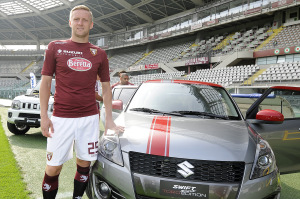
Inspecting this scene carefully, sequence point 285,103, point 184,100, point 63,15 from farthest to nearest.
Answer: point 63,15 < point 285,103 < point 184,100

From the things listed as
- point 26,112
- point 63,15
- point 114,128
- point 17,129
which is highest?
point 63,15

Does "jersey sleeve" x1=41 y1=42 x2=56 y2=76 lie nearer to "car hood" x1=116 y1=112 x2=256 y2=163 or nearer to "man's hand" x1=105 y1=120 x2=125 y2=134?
"man's hand" x1=105 y1=120 x2=125 y2=134

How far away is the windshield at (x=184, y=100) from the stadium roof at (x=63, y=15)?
2909 centimetres

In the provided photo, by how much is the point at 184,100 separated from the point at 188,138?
0.91 meters

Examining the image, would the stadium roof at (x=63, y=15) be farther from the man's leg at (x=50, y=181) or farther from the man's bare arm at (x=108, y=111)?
the man's leg at (x=50, y=181)

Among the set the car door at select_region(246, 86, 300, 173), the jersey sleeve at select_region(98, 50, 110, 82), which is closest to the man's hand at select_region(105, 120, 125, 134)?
the jersey sleeve at select_region(98, 50, 110, 82)

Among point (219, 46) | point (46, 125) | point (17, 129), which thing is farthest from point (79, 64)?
point (219, 46)

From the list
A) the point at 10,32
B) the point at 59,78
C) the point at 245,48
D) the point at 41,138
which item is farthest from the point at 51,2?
the point at 59,78

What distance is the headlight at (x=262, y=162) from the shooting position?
1735mm

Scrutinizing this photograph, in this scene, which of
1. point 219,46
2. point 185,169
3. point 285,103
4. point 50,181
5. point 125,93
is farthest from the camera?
point 219,46

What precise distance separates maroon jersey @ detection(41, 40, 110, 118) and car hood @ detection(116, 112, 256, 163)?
427mm

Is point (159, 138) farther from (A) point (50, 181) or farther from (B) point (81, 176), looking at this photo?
(A) point (50, 181)

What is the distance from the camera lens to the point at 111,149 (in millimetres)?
1855

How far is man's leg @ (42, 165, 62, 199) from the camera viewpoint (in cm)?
181
